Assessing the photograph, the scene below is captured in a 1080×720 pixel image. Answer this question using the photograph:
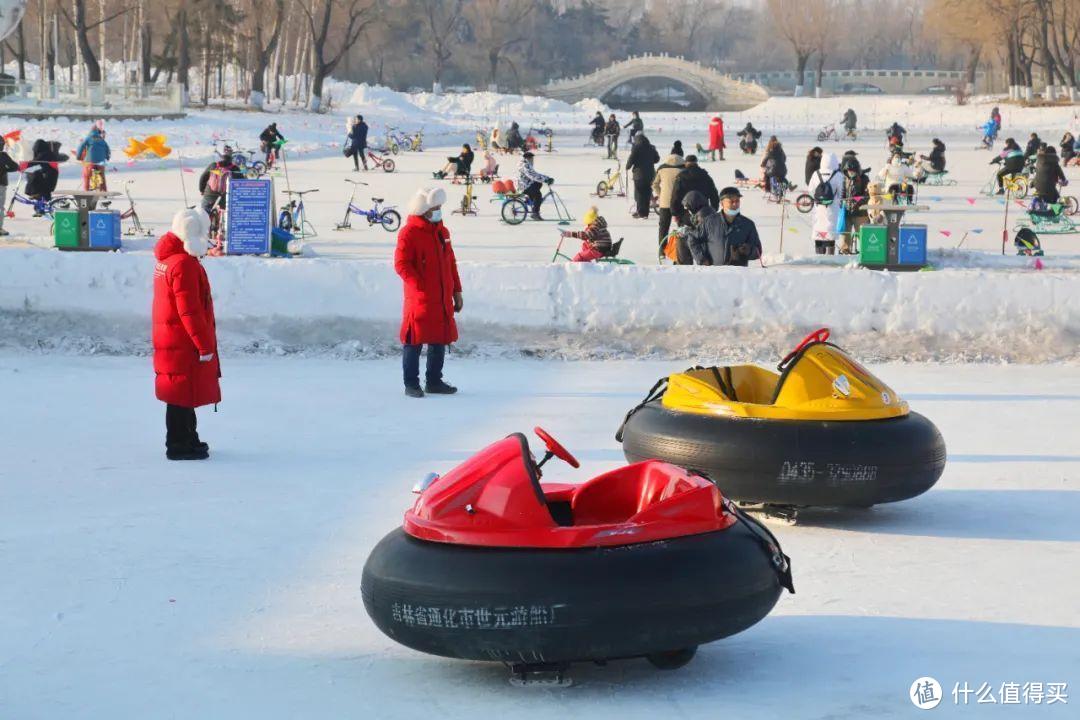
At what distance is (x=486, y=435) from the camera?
938 centimetres

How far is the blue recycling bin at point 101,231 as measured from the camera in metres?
17.1

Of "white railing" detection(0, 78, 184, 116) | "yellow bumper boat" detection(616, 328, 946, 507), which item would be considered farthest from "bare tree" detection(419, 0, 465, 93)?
"yellow bumper boat" detection(616, 328, 946, 507)

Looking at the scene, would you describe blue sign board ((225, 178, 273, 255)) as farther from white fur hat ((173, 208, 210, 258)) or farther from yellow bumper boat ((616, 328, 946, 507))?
yellow bumper boat ((616, 328, 946, 507))

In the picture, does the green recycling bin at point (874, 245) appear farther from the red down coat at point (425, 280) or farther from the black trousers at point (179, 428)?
the black trousers at point (179, 428)

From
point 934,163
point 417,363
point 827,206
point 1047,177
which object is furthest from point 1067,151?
point 417,363

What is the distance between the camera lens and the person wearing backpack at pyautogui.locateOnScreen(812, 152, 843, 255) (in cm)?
1859

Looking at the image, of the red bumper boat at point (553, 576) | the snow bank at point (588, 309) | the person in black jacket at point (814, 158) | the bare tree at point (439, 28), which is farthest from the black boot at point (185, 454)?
the bare tree at point (439, 28)

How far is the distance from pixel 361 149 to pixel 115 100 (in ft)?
48.6

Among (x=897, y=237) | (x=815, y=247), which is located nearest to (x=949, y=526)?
(x=897, y=237)

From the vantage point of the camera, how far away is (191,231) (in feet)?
26.6

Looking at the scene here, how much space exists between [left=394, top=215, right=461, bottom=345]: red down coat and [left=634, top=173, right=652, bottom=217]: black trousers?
13248mm

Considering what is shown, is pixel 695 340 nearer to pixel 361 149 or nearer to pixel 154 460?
pixel 154 460

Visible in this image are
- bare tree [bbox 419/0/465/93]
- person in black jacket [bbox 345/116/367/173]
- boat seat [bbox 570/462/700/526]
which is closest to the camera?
boat seat [bbox 570/462/700/526]

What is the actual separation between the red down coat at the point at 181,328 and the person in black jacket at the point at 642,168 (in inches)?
590
